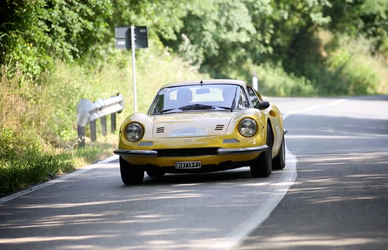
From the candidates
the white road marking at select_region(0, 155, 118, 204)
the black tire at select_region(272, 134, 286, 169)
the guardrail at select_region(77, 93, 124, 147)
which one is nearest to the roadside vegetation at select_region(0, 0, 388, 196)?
the white road marking at select_region(0, 155, 118, 204)

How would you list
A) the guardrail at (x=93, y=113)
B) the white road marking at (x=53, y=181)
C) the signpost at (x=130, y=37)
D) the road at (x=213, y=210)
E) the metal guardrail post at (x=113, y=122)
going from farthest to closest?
the signpost at (x=130, y=37) → the metal guardrail post at (x=113, y=122) → the guardrail at (x=93, y=113) → the white road marking at (x=53, y=181) → the road at (x=213, y=210)

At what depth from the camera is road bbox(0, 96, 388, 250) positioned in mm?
7742

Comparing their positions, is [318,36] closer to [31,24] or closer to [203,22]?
[203,22]

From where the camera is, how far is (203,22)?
152 ft

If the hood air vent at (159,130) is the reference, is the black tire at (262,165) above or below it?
below

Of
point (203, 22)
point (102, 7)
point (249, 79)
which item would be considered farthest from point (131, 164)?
point (249, 79)

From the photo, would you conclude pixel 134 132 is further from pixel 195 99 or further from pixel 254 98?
pixel 254 98

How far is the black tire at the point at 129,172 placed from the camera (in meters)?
12.2

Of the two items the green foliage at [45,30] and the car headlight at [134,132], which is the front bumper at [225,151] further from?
the green foliage at [45,30]

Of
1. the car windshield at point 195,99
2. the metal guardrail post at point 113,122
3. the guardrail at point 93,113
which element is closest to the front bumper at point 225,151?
the car windshield at point 195,99

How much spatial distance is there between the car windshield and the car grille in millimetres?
1042

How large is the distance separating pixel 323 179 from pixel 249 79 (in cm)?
4066

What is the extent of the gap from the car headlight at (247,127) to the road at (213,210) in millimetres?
588

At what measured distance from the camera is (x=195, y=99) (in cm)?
1309
